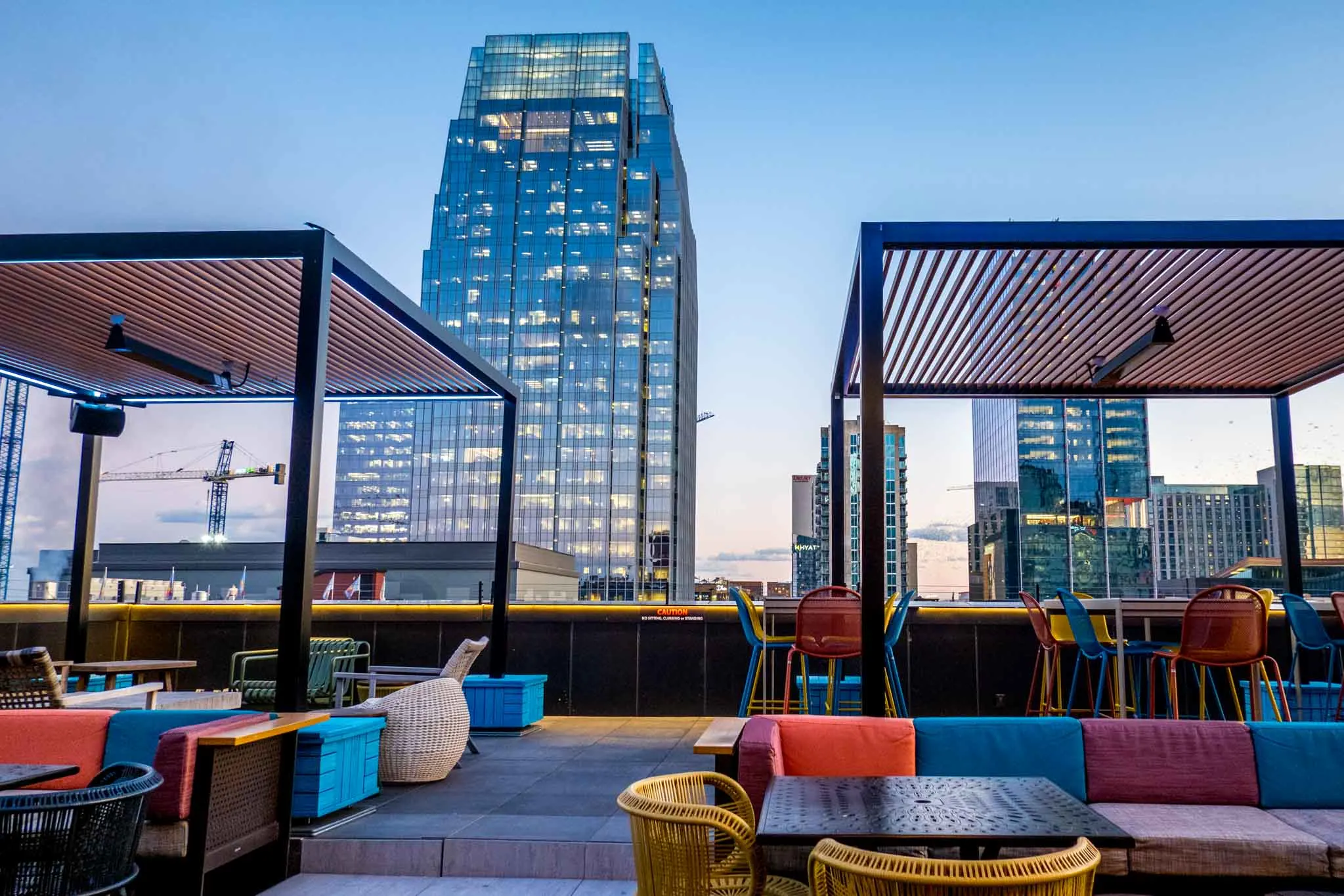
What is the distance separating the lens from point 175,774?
389 cm

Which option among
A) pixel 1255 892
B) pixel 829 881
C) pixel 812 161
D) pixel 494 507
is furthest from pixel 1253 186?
pixel 494 507

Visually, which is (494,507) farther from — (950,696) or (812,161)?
(950,696)

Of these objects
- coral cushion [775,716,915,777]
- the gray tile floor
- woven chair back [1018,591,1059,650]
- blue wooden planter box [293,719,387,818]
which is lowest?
the gray tile floor

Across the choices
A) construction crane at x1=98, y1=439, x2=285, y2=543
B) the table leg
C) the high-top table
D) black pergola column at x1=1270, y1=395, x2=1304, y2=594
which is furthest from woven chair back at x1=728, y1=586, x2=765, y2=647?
construction crane at x1=98, y1=439, x2=285, y2=543

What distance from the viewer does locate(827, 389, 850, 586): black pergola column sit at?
8484 mm

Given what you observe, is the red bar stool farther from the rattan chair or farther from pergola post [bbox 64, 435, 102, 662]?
pergola post [bbox 64, 435, 102, 662]

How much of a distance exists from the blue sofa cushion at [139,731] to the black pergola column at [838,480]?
5540mm

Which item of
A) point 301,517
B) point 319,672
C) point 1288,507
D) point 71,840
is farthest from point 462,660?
point 1288,507

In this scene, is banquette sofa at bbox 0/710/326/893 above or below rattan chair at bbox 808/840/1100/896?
below

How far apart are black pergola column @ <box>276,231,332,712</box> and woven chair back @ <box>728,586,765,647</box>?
2.48 meters

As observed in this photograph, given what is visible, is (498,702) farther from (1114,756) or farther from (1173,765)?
(1173,765)

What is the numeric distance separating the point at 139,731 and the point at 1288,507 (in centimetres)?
888

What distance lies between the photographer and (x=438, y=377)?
841 cm

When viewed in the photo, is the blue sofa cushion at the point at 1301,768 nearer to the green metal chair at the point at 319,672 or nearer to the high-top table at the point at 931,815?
the high-top table at the point at 931,815
